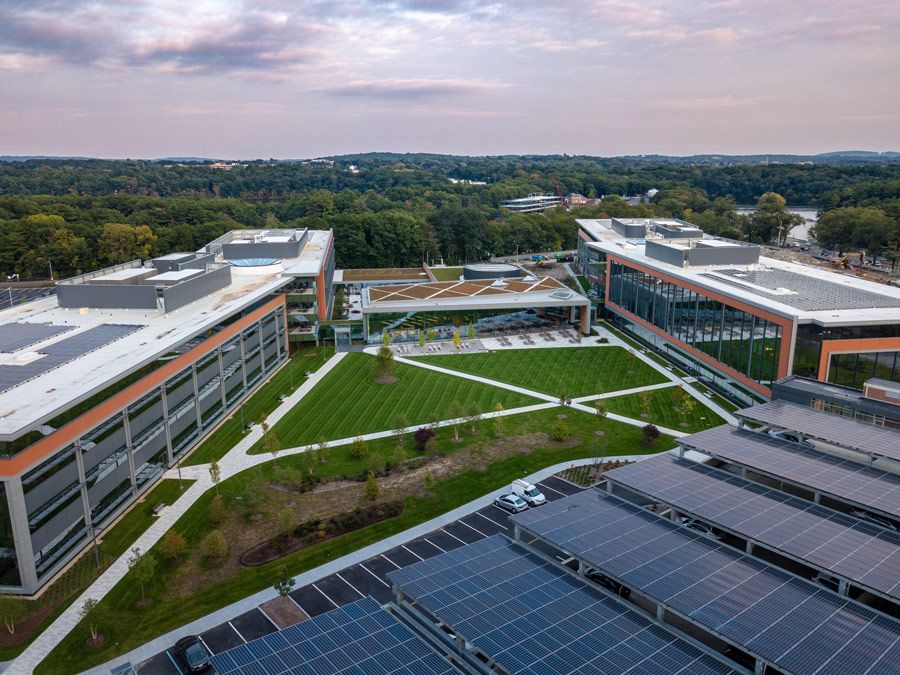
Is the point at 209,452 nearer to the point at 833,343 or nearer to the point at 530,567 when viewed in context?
the point at 530,567

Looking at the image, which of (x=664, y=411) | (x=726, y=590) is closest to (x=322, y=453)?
(x=664, y=411)

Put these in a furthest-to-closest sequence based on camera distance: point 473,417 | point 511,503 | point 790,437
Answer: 1. point 473,417
2. point 511,503
3. point 790,437

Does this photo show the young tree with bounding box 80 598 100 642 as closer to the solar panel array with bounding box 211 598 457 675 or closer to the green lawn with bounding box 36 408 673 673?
the green lawn with bounding box 36 408 673 673

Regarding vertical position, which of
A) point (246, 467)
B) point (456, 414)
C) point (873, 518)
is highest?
point (873, 518)

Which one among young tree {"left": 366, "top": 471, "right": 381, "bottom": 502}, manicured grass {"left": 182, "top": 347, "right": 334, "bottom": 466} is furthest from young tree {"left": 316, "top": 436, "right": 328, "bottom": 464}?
manicured grass {"left": 182, "top": 347, "right": 334, "bottom": 466}

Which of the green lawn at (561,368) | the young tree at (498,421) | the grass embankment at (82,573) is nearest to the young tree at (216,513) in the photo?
the grass embankment at (82,573)

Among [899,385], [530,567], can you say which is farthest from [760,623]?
[899,385]

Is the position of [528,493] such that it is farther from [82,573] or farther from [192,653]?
[82,573]
